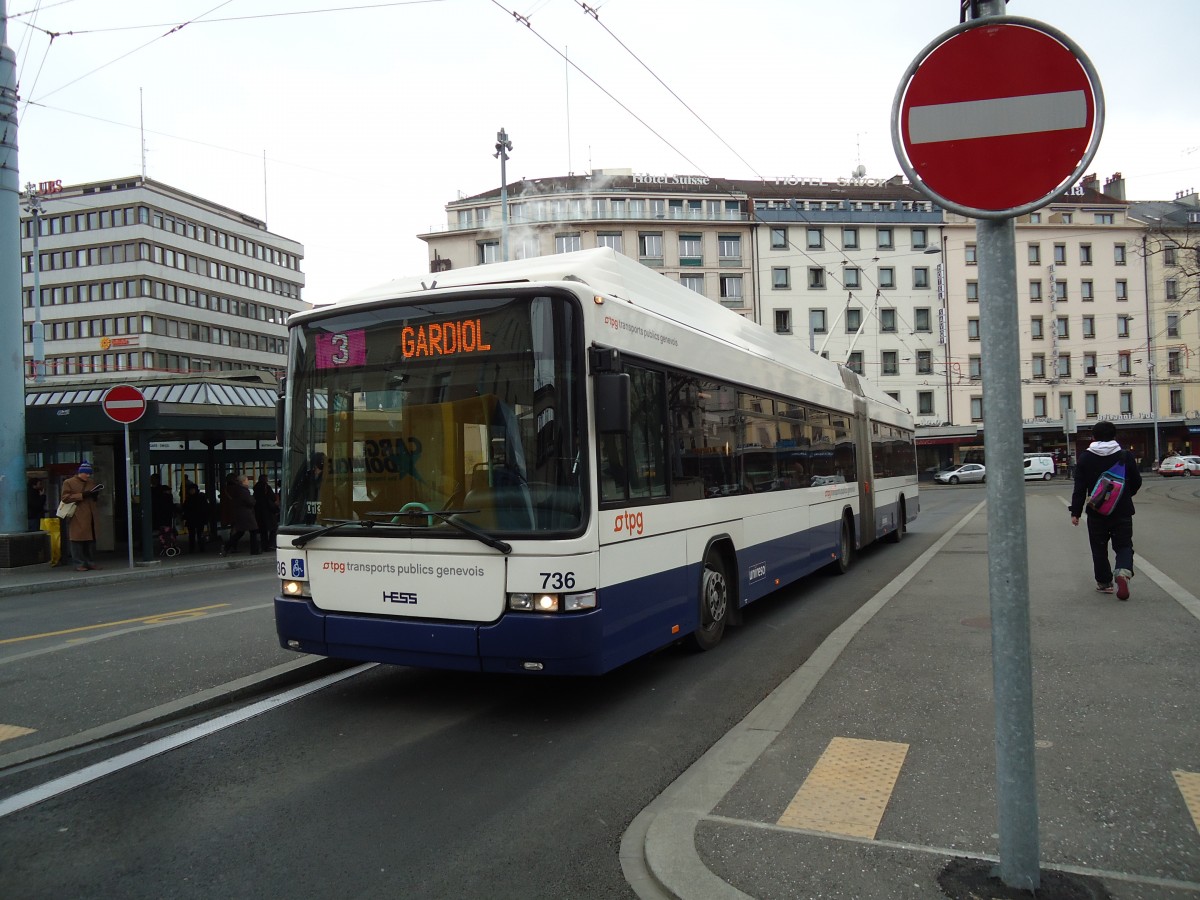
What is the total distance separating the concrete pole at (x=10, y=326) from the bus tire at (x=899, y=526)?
17.2 m

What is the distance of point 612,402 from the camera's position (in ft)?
18.3

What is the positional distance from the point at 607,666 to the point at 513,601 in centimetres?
73

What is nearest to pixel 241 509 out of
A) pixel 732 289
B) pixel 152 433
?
pixel 152 433

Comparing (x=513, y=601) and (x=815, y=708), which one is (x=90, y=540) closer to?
(x=513, y=601)

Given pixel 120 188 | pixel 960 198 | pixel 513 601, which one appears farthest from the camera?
pixel 120 188

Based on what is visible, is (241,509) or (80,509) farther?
(241,509)

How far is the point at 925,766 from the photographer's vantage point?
4484 millimetres

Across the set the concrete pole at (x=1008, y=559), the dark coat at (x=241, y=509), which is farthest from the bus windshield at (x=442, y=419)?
the dark coat at (x=241, y=509)

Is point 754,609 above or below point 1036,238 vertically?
below

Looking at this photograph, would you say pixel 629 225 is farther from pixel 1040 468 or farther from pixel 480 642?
pixel 480 642

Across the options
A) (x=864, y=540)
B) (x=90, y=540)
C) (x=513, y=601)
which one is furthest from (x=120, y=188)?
(x=513, y=601)

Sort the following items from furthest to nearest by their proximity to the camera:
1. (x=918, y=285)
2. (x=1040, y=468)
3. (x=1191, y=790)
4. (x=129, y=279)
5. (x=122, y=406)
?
(x=129, y=279), (x=918, y=285), (x=1040, y=468), (x=122, y=406), (x=1191, y=790)

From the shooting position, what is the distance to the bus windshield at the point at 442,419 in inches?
221

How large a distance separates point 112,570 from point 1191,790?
1697 cm
